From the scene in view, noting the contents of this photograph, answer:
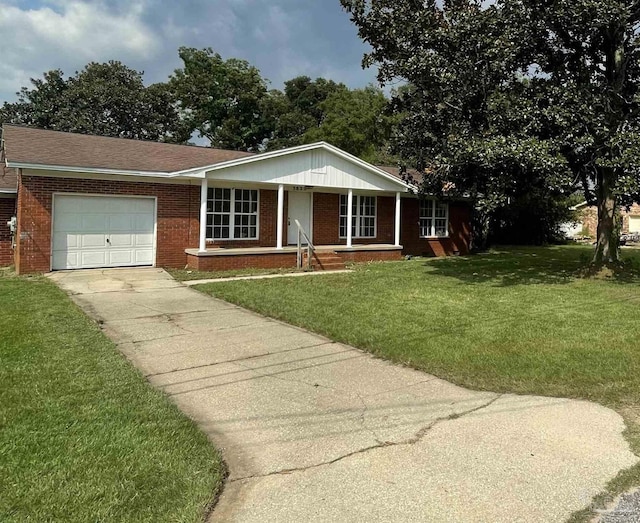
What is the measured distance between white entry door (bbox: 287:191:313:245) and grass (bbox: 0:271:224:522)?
1202cm

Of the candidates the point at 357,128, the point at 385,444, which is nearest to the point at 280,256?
the point at 385,444

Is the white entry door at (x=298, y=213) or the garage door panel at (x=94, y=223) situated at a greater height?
the white entry door at (x=298, y=213)

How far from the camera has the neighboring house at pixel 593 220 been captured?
3455 centimetres

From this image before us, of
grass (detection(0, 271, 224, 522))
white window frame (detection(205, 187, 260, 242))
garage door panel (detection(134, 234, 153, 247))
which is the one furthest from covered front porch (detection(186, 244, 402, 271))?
grass (detection(0, 271, 224, 522))

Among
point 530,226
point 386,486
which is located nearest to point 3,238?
point 386,486

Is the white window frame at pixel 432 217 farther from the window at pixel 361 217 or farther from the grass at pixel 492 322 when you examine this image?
the grass at pixel 492 322

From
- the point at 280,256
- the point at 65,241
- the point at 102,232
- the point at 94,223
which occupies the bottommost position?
the point at 280,256

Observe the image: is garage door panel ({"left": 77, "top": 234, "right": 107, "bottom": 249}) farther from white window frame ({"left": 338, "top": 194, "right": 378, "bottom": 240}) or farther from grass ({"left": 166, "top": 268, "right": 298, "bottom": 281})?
white window frame ({"left": 338, "top": 194, "right": 378, "bottom": 240})

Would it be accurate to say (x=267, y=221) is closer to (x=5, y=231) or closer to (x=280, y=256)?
(x=280, y=256)

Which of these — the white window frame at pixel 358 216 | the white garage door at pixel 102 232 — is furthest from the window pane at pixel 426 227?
the white garage door at pixel 102 232

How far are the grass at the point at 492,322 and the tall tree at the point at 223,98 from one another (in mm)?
31927

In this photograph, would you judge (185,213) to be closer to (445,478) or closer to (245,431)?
(245,431)

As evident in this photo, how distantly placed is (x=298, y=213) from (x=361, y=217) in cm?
294

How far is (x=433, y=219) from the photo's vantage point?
21.3m
